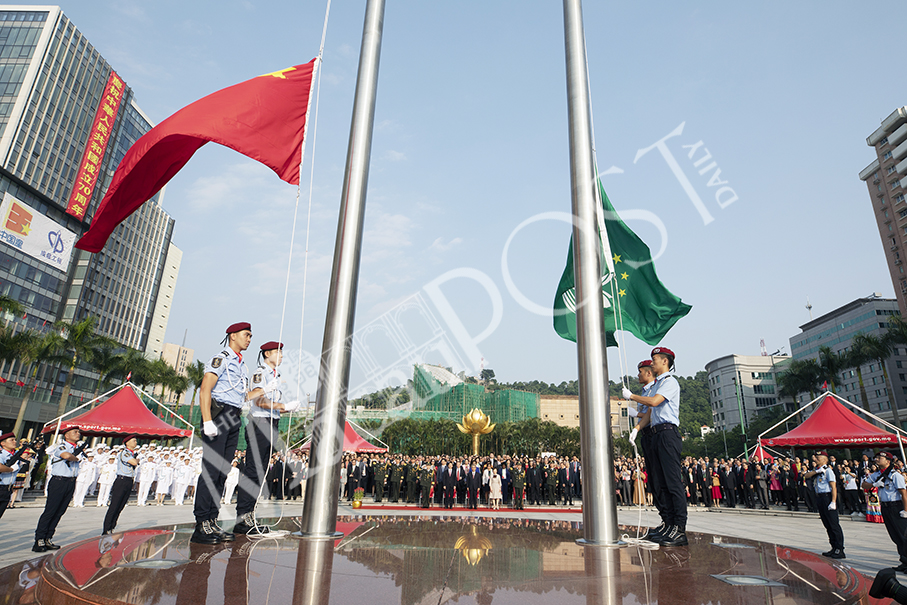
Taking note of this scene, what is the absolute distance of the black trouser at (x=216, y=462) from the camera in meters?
4.77

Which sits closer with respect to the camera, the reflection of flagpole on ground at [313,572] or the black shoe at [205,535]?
the reflection of flagpole on ground at [313,572]

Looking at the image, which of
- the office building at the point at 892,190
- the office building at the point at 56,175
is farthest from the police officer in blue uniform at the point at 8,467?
the office building at the point at 892,190

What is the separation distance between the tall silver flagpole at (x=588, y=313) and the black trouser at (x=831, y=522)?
16.8 ft

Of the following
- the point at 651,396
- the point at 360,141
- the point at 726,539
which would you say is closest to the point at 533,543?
the point at 651,396

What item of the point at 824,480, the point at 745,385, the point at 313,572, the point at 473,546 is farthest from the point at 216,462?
the point at 745,385

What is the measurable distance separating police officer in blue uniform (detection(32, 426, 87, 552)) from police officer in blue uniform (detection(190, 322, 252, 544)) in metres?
3.29

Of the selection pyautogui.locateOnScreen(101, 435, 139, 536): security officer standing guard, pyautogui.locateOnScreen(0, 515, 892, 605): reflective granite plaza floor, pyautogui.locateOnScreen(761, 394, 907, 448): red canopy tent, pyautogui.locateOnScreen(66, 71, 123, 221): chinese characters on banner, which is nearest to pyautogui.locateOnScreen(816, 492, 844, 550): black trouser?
pyautogui.locateOnScreen(0, 515, 892, 605): reflective granite plaza floor

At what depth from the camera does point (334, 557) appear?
162 inches

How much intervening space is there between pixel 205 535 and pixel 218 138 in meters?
4.01

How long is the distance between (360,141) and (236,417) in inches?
131

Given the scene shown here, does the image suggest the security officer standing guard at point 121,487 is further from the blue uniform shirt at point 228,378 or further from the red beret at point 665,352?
the red beret at point 665,352

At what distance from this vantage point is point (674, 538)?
16.9ft

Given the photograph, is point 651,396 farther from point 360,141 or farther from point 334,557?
point 360,141

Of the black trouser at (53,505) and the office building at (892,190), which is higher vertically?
the office building at (892,190)
